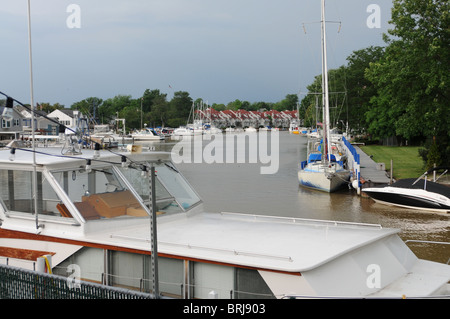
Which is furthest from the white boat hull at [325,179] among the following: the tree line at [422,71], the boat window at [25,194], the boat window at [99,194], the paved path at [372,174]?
the boat window at [25,194]

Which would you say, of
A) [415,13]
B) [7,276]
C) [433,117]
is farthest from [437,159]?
[7,276]

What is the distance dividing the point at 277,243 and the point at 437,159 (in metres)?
28.6

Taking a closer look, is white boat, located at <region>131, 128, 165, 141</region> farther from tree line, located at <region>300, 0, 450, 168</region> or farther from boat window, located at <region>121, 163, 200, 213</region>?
boat window, located at <region>121, 163, 200, 213</region>

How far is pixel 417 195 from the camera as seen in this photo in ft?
82.8

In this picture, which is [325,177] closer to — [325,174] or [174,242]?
[325,174]

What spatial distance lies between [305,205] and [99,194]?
64.9 feet

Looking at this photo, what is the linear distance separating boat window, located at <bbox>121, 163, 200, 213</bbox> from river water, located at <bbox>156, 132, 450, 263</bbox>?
9.78 metres

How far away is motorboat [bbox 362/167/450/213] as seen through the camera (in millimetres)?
24695

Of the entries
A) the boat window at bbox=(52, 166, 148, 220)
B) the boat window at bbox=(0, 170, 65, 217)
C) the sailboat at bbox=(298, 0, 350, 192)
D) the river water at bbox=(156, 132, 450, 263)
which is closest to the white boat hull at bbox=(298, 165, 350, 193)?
the sailboat at bbox=(298, 0, 350, 192)

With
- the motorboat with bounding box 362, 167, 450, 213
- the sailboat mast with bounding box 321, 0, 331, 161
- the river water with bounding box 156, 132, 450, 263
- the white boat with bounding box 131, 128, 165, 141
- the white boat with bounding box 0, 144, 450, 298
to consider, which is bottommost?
the river water with bounding box 156, 132, 450, 263

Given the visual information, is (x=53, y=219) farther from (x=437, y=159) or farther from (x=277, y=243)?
(x=437, y=159)

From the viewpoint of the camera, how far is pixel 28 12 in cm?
948

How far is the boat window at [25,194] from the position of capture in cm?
941

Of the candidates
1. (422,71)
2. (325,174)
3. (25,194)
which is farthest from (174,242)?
(422,71)
